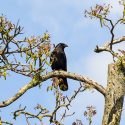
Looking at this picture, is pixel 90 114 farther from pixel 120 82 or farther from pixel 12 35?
→ pixel 12 35

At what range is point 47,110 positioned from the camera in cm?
1118

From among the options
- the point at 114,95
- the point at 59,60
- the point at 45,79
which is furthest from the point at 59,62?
the point at 114,95

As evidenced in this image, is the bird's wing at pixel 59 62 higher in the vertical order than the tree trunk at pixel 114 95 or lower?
higher

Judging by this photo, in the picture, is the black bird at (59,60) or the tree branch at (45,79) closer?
the tree branch at (45,79)

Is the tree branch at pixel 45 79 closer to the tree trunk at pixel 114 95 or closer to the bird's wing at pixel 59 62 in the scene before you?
the tree trunk at pixel 114 95

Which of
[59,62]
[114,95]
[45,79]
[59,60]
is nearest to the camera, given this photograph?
[114,95]

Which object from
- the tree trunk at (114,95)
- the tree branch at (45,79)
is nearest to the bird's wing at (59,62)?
the tree branch at (45,79)

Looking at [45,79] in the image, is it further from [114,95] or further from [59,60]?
[59,60]

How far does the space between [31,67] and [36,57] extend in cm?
30

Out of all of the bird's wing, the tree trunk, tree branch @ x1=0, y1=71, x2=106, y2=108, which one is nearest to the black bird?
the bird's wing

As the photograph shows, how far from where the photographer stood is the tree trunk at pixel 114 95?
1042 cm

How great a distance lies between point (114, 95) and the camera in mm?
10594

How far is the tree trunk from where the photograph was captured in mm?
10422

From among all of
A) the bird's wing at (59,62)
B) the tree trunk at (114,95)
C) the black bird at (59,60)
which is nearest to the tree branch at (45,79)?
the tree trunk at (114,95)
